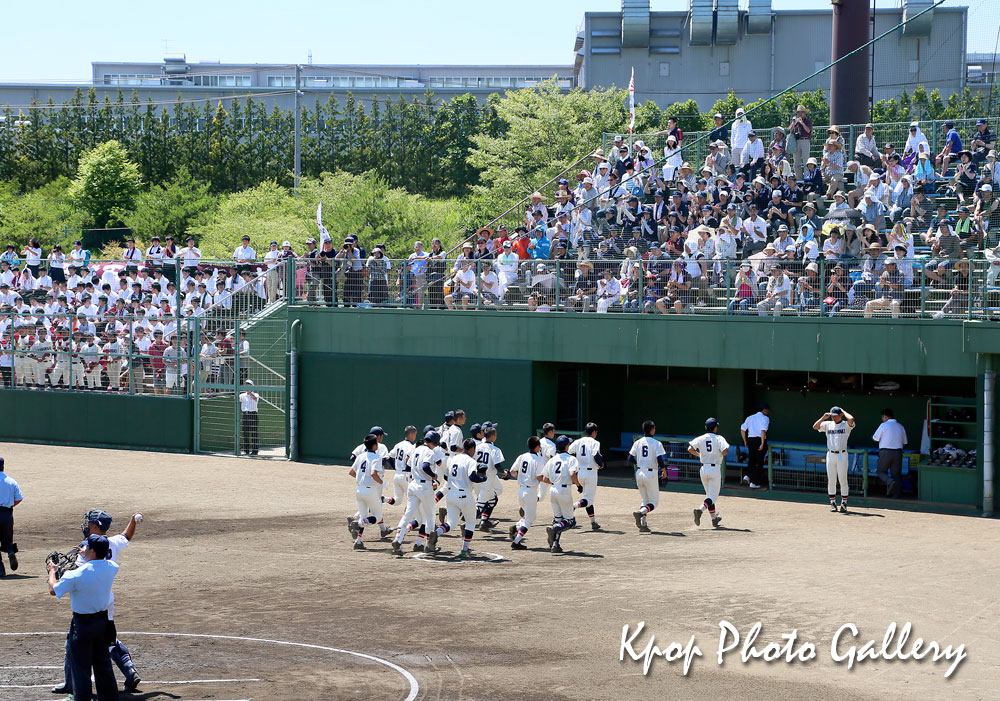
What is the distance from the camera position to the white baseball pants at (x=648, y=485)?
62.7 feet

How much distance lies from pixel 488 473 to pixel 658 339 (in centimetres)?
727

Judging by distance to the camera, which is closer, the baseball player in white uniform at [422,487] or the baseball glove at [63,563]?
the baseball glove at [63,563]

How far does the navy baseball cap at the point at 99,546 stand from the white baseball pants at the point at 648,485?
1048 centimetres

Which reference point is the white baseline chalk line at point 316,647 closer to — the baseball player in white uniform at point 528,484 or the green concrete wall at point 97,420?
the baseball player in white uniform at point 528,484

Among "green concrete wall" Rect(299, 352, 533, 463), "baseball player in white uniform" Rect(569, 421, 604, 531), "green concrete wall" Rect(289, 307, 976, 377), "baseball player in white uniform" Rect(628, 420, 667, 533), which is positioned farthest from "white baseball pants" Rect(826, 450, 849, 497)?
"green concrete wall" Rect(299, 352, 533, 463)

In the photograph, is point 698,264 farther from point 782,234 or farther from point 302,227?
point 302,227

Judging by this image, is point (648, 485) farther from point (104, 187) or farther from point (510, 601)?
point (104, 187)

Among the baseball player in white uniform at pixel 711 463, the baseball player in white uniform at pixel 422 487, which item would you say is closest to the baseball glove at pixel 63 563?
the baseball player in white uniform at pixel 422 487

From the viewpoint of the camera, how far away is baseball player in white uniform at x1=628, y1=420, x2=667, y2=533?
19.0m

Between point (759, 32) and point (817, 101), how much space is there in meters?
41.8

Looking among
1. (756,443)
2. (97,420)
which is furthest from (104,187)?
(756,443)

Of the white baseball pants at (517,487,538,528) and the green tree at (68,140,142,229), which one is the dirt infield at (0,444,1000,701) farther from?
the green tree at (68,140,142,229)

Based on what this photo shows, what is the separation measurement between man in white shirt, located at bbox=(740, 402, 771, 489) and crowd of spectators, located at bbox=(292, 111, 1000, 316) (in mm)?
2245

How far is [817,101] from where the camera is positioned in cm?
4497
